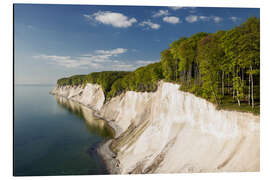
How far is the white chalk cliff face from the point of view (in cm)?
614

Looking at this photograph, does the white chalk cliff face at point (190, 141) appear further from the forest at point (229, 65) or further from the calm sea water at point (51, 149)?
the calm sea water at point (51, 149)

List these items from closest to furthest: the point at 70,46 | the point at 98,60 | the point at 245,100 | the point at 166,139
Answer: the point at 245,100 < the point at 70,46 < the point at 98,60 < the point at 166,139

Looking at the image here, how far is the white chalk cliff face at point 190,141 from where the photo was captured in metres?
6.14

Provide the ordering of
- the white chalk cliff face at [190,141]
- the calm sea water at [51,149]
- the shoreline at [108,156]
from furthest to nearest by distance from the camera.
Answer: the shoreline at [108,156], the calm sea water at [51,149], the white chalk cliff face at [190,141]

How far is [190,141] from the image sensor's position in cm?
825

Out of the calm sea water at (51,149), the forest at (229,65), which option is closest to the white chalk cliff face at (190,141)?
the forest at (229,65)

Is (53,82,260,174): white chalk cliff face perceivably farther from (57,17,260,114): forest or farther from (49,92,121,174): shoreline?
(57,17,260,114): forest

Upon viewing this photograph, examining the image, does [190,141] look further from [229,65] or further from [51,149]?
[51,149]

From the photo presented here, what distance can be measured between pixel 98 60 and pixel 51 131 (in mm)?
11099

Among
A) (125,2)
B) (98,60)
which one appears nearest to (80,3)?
(125,2)

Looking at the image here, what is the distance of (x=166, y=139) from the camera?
9969 mm

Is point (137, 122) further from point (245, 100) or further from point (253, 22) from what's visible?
point (253, 22)

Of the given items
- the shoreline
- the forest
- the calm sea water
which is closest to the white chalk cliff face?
the shoreline

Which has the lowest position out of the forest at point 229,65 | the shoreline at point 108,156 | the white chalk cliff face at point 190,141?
the shoreline at point 108,156
